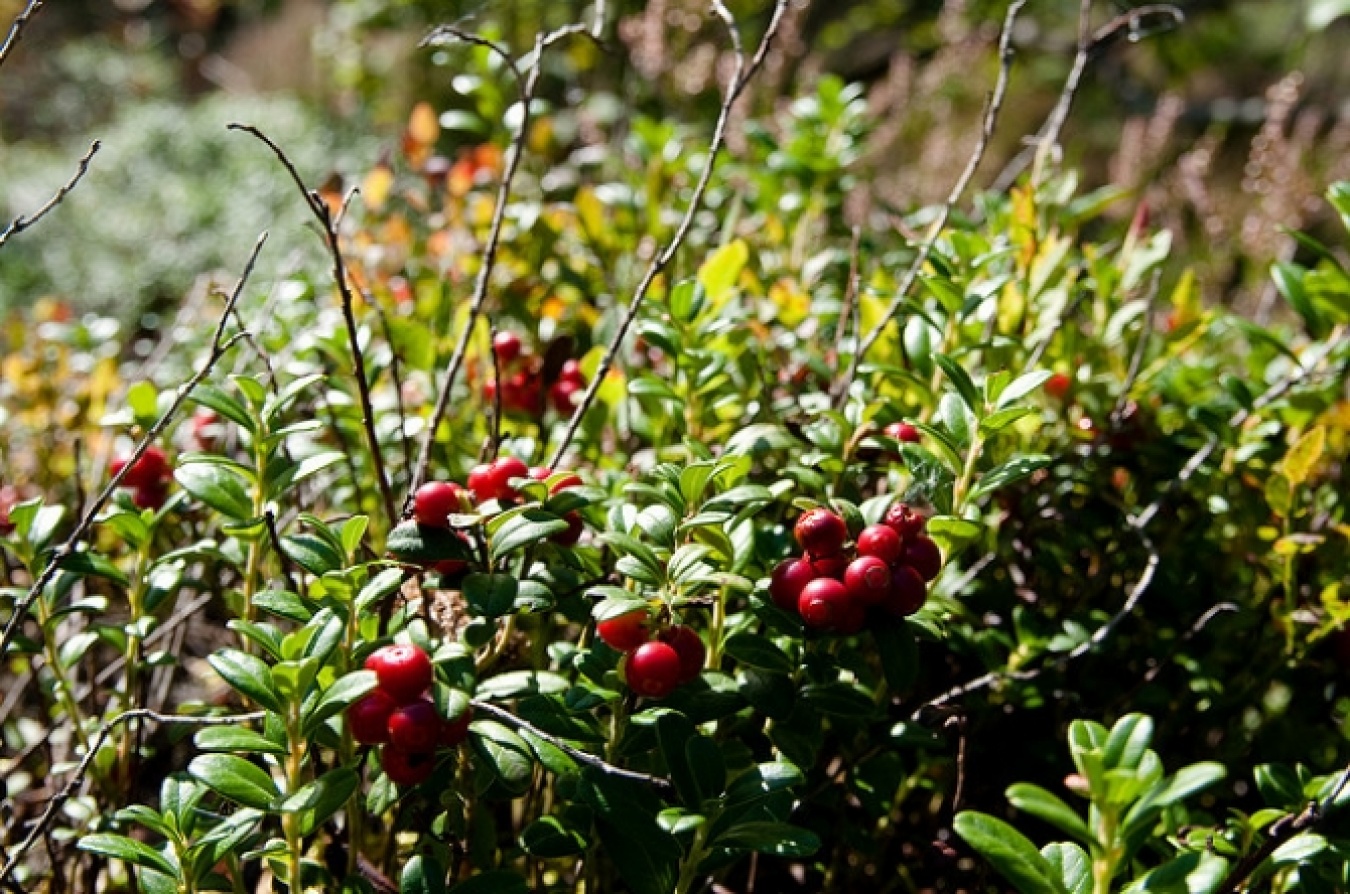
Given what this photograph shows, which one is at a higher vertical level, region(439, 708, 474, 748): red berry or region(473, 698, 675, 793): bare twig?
region(439, 708, 474, 748): red berry

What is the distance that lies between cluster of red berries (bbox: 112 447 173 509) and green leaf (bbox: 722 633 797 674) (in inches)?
29.2

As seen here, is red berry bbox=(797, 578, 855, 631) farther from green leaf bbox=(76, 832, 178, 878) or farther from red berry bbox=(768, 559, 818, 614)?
green leaf bbox=(76, 832, 178, 878)

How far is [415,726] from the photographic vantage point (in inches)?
38.0

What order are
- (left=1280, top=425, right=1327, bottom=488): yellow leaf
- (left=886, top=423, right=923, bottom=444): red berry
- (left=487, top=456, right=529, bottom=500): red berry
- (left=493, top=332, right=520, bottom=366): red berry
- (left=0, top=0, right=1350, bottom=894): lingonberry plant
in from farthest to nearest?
(left=493, top=332, right=520, bottom=366): red berry < (left=1280, top=425, right=1327, bottom=488): yellow leaf < (left=886, top=423, right=923, bottom=444): red berry < (left=487, top=456, right=529, bottom=500): red berry < (left=0, top=0, right=1350, bottom=894): lingonberry plant

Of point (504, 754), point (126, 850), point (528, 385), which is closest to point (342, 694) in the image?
point (504, 754)

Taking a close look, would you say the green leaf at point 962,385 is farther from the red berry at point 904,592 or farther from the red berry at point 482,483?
the red berry at point 482,483

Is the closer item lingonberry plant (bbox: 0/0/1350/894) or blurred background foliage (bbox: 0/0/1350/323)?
lingonberry plant (bbox: 0/0/1350/894)

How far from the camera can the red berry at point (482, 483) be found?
1.15 m

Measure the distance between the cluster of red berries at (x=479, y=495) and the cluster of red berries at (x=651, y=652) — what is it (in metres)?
0.11

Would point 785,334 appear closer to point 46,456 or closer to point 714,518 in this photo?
point 714,518

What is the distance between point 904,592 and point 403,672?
1.40 ft

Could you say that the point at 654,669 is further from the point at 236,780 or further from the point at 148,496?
the point at 148,496

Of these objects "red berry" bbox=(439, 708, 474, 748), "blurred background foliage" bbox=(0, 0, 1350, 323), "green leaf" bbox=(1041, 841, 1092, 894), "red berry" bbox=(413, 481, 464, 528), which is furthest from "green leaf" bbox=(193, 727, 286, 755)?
"blurred background foliage" bbox=(0, 0, 1350, 323)

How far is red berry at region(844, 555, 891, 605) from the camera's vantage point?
1.03 meters
